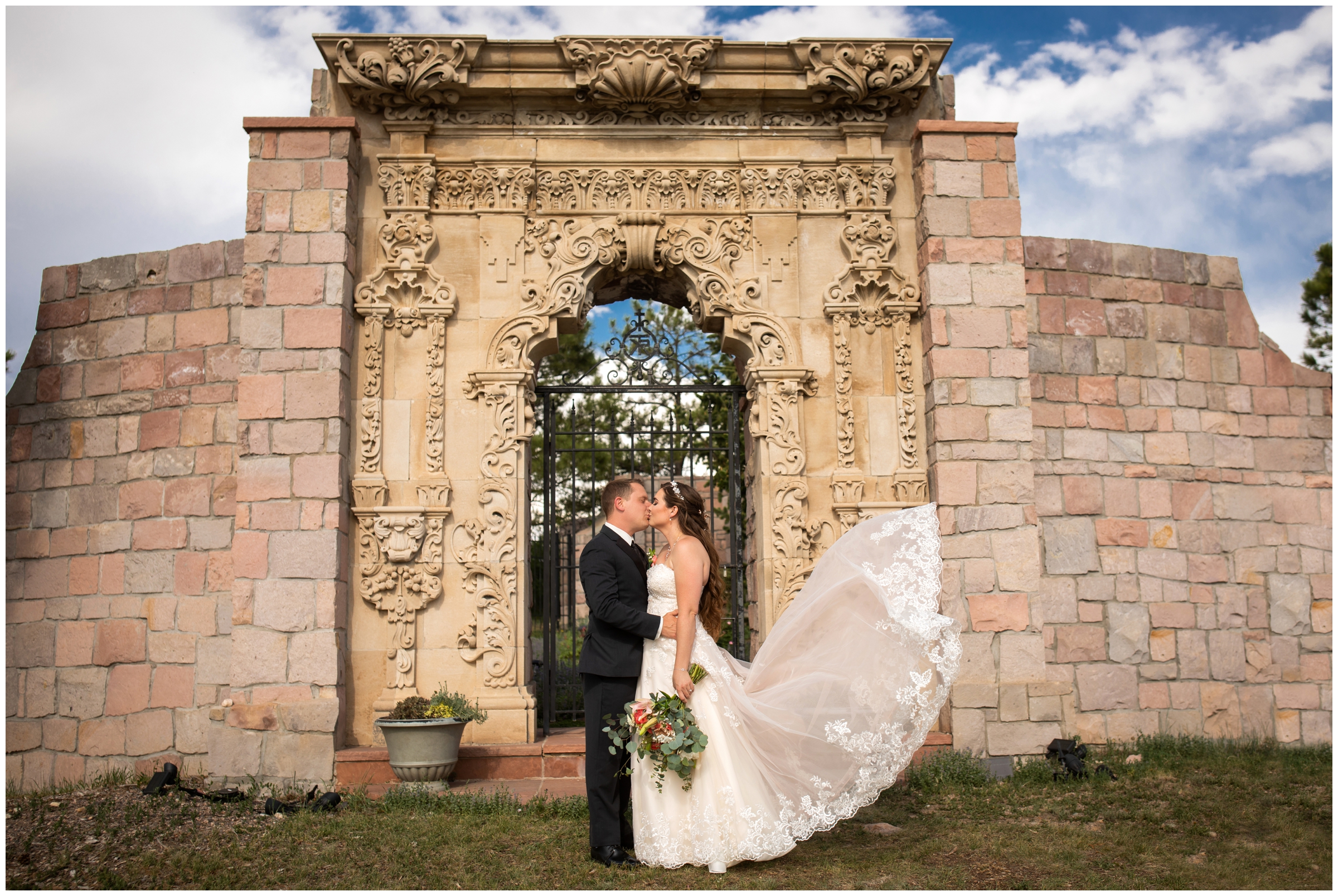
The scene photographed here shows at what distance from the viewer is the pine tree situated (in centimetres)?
1515

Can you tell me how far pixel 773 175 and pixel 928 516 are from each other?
3.62m

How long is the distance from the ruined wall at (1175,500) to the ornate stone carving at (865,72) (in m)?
1.60

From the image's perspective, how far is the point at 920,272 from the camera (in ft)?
23.3

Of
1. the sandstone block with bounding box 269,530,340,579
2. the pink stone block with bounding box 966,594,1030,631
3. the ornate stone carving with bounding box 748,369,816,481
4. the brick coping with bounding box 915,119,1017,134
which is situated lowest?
the pink stone block with bounding box 966,594,1030,631

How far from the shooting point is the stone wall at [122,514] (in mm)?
A: 6906

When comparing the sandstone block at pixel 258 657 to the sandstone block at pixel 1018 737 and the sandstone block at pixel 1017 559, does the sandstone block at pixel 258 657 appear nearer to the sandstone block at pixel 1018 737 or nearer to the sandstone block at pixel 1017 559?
the sandstone block at pixel 1018 737

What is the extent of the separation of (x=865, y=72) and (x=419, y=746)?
5.50 m

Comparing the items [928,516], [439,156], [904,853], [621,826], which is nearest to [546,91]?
[439,156]

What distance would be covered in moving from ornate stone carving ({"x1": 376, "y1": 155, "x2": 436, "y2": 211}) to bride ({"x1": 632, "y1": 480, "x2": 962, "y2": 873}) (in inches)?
154

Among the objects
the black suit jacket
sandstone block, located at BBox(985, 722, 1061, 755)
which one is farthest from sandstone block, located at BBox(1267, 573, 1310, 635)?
the black suit jacket

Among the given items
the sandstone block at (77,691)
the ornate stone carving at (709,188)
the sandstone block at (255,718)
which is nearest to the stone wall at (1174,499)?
the ornate stone carving at (709,188)

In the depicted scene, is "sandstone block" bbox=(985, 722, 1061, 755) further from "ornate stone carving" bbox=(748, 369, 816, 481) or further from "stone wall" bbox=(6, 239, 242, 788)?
"stone wall" bbox=(6, 239, 242, 788)

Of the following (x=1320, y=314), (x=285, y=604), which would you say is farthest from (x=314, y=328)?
(x=1320, y=314)

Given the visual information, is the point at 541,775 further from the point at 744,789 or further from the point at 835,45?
the point at 835,45
